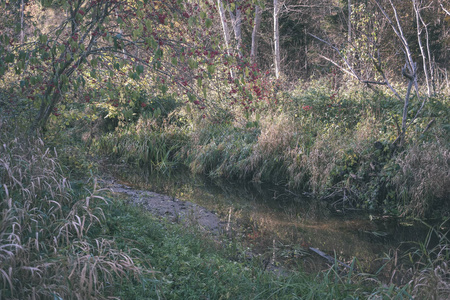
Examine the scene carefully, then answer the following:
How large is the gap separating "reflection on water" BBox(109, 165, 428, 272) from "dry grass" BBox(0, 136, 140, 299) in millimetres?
2483

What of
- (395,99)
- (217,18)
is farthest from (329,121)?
(217,18)

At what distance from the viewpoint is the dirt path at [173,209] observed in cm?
622

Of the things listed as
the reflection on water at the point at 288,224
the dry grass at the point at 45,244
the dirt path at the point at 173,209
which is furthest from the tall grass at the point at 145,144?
the dry grass at the point at 45,244

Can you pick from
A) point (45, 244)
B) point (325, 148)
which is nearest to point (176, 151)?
point (325, 148)

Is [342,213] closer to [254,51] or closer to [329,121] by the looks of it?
[329,121]

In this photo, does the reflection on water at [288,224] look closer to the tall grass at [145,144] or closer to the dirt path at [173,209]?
the dirt path at [173,209]

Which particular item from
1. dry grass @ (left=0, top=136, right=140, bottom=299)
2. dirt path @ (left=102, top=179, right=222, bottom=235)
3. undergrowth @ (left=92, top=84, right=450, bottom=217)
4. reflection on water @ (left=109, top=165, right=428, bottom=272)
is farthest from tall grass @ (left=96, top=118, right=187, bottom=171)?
dry grass @ (left=0, top=136, right=140, bottom=299)

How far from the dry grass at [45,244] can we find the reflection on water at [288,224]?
8.15 feet

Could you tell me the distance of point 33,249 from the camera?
11.0 ft

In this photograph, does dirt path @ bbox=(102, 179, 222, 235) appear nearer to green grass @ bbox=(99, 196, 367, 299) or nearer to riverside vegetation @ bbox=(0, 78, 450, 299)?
riverside vegetation @ bbox=(0, 78, 450, 299)

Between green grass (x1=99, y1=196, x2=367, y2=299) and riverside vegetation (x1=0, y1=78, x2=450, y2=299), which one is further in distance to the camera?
green grass (x1=99, y1=196, x2=367, y2=299)

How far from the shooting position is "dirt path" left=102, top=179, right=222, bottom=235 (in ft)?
20.4

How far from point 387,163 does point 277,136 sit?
264cm

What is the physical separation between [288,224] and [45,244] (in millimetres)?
4323
